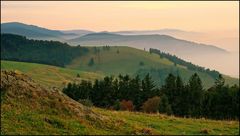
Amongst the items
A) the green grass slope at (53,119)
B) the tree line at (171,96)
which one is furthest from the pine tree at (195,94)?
the green grass slope at (53,119)

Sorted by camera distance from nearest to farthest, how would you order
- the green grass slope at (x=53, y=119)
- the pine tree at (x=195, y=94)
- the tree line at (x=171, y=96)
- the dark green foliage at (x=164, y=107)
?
the green grass slope at (x=53, y=119), the dark green foliage at (x=164, y=107), the tree line at (x=171, y=96), the pine tree at (x=195, y=94)

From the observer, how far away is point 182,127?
100ft

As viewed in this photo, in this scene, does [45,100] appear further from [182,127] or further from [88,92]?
[88,92]

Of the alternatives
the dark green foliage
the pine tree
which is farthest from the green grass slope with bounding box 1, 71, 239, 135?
the pine tree

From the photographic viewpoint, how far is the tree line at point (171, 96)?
84000mm

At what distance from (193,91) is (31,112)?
70452 mm

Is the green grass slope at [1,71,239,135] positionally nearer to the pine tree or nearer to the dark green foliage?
the dark green foliage

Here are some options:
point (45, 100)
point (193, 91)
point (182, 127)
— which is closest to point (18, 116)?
point (45, 100)

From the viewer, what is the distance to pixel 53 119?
84.0 ft

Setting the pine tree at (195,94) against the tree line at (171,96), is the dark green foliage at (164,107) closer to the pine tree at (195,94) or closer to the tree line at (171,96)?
the tree line at (171,96)

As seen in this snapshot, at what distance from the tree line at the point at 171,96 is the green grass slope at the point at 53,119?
41.8 metres

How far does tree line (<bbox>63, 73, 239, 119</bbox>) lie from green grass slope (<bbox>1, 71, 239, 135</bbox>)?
4182cm

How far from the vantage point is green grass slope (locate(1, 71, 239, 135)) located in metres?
24.2

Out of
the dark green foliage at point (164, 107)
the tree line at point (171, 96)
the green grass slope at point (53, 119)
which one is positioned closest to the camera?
the green grass slope at point (53, 119)
